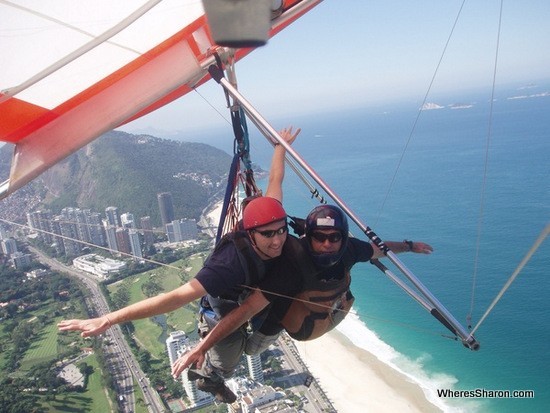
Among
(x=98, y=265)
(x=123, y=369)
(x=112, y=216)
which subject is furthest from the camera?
(x=112, y=216)

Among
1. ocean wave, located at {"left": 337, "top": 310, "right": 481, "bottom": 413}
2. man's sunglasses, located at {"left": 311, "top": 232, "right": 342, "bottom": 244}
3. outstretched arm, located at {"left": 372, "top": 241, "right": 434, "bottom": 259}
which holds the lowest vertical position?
ocean wave, located at {"left": 337, "top": 310, "right": 481, "bottom": 413}

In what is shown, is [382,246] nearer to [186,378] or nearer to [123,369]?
[186,378]

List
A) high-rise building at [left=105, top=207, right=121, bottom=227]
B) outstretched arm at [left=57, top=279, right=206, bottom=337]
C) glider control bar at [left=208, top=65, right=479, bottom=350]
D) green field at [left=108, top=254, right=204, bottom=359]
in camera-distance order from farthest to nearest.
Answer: high-rise building at [left=105, top=207, right=121, bottom=227] → green field at [left=108, top=254, right=204, bottom=359] → glider control bar at [left=208, top=65, right=479, bottom=350] → outstretched arm at [left=57, top=279, right=206, bottom=337]

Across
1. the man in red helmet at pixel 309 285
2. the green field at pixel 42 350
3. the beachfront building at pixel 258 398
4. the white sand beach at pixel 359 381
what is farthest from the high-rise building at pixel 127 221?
the man in red helmet at pixel 309 285

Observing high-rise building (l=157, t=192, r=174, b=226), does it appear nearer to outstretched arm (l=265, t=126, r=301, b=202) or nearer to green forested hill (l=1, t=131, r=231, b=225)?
green forested hill (l=1, t=131, r=231, b=225)

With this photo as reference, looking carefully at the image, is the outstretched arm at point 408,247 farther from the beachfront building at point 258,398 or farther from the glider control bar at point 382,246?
the beachfront building at point 258,398

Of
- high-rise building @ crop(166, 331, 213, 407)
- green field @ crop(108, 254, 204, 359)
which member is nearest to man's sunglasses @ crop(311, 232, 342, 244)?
green field @ crop(108, 254, 204, 359)

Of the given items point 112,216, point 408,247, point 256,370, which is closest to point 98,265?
point 112,216
